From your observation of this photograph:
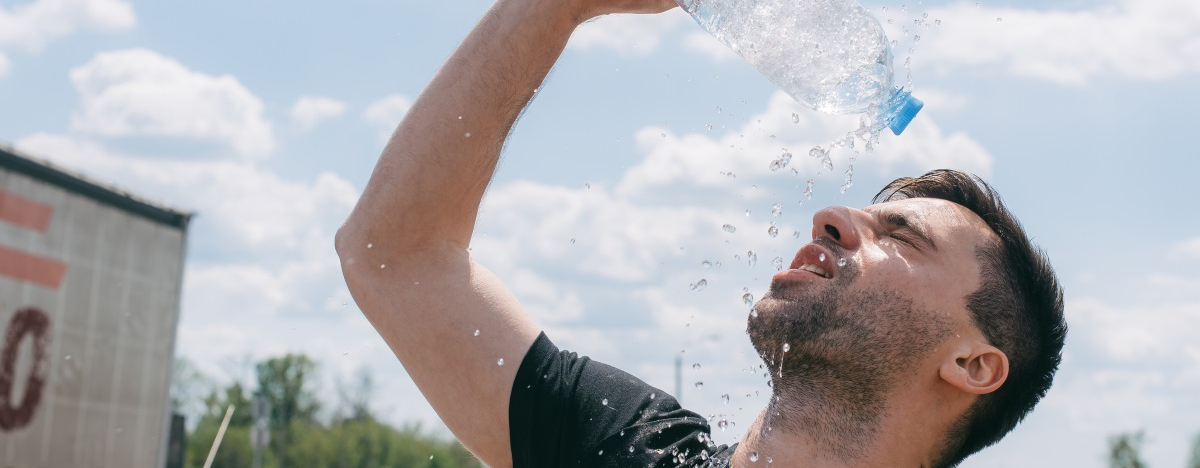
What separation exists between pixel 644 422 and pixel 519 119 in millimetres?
777

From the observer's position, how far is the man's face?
2.83m

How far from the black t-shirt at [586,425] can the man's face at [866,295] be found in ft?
0.96

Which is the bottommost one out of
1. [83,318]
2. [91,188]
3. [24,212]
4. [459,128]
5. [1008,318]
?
[1008,318]

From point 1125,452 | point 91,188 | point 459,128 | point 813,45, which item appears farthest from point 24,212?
point 1125,452

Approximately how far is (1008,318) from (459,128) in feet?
4.70

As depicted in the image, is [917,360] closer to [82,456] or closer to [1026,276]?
[1026,276]

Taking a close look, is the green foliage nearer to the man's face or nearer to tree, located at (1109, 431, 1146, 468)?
tree, located at (1109, 431, 1146, 468)

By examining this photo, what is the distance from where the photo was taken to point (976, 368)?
295 cm

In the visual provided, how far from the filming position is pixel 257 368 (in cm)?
7356

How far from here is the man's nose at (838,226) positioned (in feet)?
9.86

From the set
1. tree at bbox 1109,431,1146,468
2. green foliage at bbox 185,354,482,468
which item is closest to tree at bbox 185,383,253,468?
green foliage at bbox 185,354,482,468

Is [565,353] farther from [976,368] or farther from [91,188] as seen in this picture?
[91,188]

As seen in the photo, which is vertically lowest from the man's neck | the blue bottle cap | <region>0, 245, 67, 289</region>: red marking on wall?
the man's neck

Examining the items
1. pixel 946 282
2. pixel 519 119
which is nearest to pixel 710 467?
pixel 946 282
